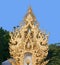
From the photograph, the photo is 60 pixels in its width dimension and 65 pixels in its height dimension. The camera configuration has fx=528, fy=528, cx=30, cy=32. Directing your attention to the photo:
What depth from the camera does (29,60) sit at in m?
15.3

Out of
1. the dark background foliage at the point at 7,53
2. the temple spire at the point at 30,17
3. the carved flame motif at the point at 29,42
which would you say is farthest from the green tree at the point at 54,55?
the temple spire at the point at 30,17

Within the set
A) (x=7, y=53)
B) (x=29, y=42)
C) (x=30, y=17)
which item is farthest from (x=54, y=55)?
(x=30, y=17)

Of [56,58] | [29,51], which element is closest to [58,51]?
[56,58]

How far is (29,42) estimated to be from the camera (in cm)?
1530

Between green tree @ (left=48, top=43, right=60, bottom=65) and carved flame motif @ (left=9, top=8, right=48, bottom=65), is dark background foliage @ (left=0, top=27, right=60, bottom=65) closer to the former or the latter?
green tree @ (left=48, top=43, right=60, bottom=65)

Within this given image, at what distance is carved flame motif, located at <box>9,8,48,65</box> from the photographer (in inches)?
597

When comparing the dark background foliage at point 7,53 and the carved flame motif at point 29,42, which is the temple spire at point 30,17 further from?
the dark background foliage at point 7,53

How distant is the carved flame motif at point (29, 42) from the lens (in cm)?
1517

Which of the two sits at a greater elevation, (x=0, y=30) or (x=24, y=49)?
(x=0, y=30)

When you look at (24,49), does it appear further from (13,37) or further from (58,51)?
(58,51)

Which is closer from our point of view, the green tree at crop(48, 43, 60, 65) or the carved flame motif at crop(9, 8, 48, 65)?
A: the carved flame motif at crop(9, 8, 48, 65)

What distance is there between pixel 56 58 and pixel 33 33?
223 inches

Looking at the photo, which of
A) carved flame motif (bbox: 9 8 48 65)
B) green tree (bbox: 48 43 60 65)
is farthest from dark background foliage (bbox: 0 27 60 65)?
carved flame motif (bbox: 9 8 48 65)

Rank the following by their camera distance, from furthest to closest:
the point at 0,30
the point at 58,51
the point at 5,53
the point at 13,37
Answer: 1. the point at 0,30
2. the point at 58,51
3. the point at 5,53
4. the point at 13,37
